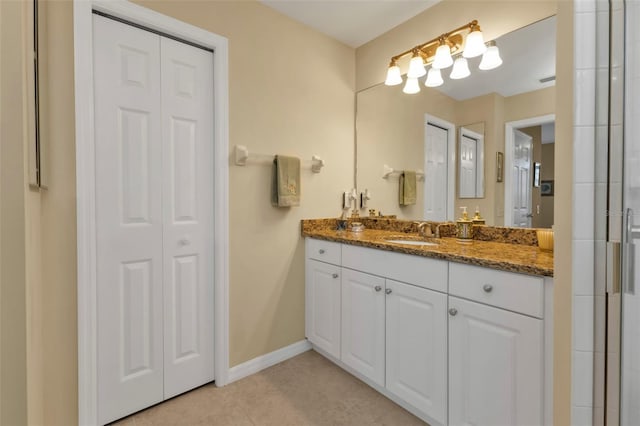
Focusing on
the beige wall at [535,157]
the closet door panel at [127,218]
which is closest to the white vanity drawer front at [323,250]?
the closet door panel at [127,218]

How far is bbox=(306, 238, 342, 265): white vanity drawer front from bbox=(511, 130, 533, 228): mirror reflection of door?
1050 mm

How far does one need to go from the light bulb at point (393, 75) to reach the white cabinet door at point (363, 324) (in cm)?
139

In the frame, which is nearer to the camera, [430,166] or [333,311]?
[333,311]

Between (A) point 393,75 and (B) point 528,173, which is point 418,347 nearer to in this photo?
(B) point 528,173

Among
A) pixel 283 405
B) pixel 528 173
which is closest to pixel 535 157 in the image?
pixel 528 173

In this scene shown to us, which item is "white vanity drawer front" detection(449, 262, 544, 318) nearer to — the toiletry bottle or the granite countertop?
the granite countertop

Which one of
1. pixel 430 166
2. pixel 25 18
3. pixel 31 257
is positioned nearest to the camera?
pixel 25 18

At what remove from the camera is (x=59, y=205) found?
1.34 metres

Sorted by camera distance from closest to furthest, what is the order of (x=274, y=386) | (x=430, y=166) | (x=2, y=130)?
(x=2, y=130) < (x=274, y=386) < (x=430, y=166)

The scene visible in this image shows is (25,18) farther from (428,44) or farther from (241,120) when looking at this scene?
(428,44)

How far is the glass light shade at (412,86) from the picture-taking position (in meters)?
2.12

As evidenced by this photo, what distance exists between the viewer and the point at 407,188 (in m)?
2.27

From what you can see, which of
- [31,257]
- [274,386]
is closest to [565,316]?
[274,386]

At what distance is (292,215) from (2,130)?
1508 mm
